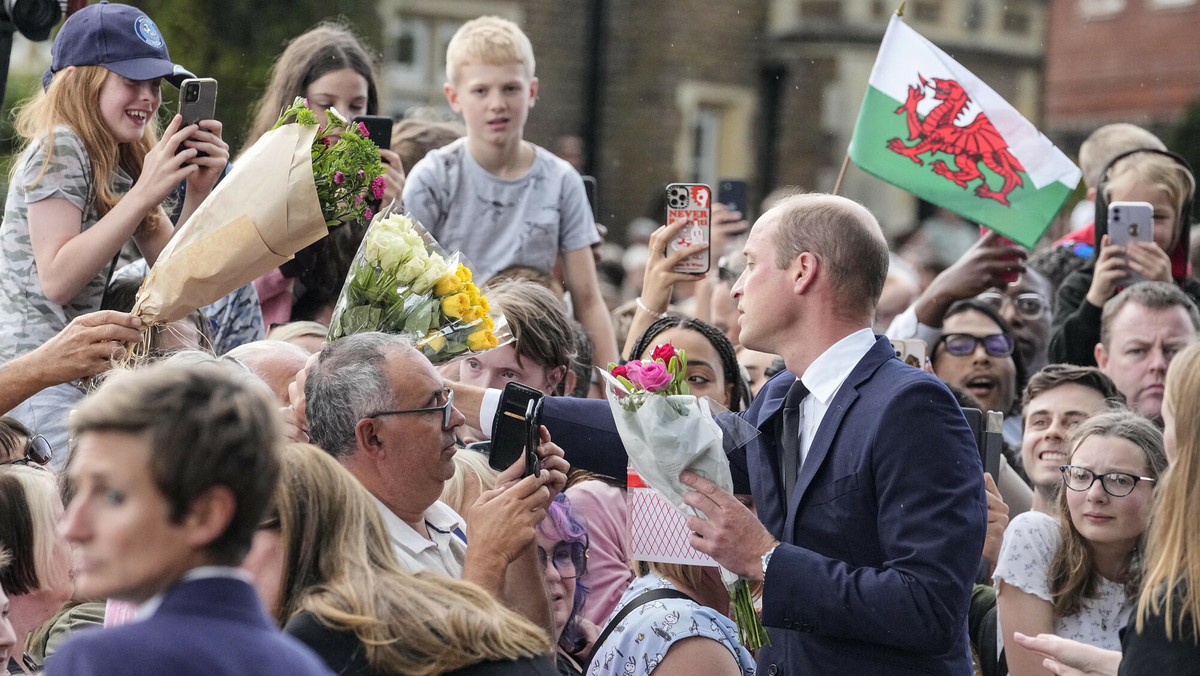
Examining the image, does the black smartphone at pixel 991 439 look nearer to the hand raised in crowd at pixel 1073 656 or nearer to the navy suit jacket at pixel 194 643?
the hand raised in crowd at pixel 1073 656

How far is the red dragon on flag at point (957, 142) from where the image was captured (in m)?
6.52

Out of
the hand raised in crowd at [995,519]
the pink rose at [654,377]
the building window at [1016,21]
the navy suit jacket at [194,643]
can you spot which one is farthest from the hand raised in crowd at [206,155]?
the building window at [1016,21]

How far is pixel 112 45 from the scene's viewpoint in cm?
463

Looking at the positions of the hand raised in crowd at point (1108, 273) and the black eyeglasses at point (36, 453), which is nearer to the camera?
the black eyeglasses at point (36, 453)

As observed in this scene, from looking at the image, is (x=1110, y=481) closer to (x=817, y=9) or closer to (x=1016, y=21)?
(x=817, y=9)

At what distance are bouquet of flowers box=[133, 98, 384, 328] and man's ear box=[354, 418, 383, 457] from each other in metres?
0.70

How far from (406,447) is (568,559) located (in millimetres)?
882

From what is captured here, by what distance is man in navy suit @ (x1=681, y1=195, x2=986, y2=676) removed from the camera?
3.32m

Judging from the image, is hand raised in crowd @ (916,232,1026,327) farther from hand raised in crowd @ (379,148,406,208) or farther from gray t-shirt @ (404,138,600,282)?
hand raised in crowd @ (379,148,406,208)

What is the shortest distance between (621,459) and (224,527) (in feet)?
6.76

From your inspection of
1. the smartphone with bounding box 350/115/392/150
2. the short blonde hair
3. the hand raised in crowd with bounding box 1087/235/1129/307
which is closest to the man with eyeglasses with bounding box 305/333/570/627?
the smartphone with bounding box 350/115/392/150

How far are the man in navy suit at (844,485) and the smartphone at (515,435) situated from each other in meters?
0.46

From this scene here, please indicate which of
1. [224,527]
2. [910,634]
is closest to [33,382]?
[224,527]

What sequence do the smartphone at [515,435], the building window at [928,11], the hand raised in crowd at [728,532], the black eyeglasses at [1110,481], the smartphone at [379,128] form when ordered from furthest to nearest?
the building window at [928,11]
the smartphone at [379,128]
the black eyeglasses at [1110,481]
the smartphone at [515,435]
the hand raised in crowd at [728,532]
